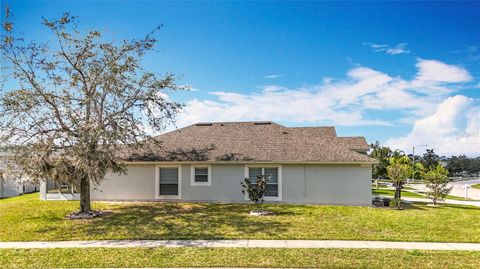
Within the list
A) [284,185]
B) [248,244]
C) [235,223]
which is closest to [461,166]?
[284,185]

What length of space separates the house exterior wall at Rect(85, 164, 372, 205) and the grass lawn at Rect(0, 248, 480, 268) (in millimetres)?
8856

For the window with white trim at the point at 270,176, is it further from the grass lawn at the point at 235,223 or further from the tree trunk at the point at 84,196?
the tree trunk at the point at 84,196

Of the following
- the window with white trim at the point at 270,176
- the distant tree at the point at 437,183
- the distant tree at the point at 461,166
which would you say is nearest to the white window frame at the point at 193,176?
the window with white trim at the point at 270,176

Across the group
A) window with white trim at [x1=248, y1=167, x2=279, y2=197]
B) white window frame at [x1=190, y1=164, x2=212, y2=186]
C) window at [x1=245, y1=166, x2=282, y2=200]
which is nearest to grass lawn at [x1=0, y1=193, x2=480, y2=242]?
window at [x1=245, y1=166, x2=282, y2=200]

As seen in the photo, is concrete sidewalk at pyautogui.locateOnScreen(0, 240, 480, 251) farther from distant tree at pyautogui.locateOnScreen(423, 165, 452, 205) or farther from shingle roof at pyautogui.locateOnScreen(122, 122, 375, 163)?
distant tree at pyautogui.locateOnScreen(423, 165, 452, 205)

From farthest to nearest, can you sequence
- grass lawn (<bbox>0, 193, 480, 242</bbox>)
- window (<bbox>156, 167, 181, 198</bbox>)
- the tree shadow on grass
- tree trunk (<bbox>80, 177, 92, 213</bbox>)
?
window (<bbox>156, 167, 181, 198</bbox>), tree trunk (<bbox>80, 177, 92, 213</bbox>), the tree shadow on grass, grass lawn (<bbox>0, 193, 480, 242</bbox>)

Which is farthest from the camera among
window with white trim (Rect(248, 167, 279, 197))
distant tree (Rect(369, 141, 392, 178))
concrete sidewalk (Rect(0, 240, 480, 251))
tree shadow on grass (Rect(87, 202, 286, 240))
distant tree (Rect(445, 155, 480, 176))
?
distant tree (Rect(445, 155, 480, 176))

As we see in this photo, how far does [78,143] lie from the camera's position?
46.7 feet

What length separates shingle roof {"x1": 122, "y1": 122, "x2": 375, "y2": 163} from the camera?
1889 cm

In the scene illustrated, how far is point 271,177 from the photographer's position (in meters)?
19.1

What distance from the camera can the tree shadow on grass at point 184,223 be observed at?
11641 millimetres

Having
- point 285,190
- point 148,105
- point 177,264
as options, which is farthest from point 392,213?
point 148,105

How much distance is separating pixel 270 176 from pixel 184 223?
6.96 metres

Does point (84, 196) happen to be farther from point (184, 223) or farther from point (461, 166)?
point (461, 166)
